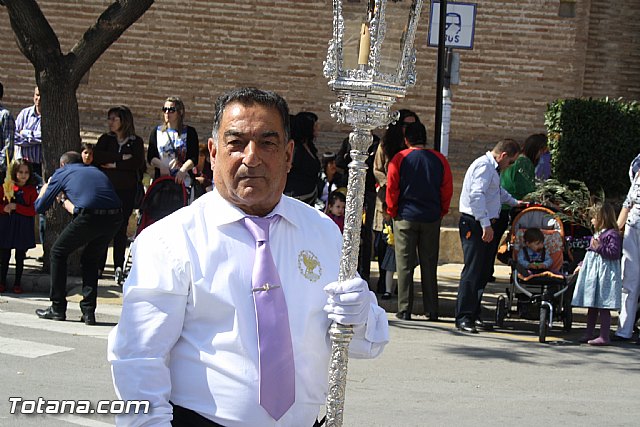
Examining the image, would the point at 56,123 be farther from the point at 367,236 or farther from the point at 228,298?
the point at 228,298

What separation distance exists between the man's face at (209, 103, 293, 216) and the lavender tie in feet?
0.70

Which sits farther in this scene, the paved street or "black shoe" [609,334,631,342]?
"black shoe" [609,334,631,342]

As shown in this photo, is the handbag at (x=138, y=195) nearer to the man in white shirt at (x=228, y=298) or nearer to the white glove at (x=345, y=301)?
the man in white shirt at (x=228, y=298)

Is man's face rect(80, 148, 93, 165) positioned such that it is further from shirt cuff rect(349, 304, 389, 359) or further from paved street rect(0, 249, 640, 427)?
shirt cuff rect(349, 304, 389, 359)

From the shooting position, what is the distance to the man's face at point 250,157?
11.5 feet

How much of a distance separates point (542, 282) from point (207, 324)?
788cm

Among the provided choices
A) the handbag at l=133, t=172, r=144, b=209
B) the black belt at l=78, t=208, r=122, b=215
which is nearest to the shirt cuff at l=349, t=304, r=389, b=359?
the black belt at l=78, t=208, r=122, b=215

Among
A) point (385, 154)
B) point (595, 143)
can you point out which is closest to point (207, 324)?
point (385, 154)

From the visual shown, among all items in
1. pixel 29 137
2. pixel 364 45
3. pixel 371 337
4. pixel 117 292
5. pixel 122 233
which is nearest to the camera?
pixel 364 45

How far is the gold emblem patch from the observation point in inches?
139

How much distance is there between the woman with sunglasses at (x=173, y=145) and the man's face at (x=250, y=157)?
8.37 meters

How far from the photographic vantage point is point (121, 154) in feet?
40.6

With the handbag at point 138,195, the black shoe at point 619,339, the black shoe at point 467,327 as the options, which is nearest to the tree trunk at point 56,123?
the handbag at point 138,195

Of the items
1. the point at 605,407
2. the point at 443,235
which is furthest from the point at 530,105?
the point at 605,407
